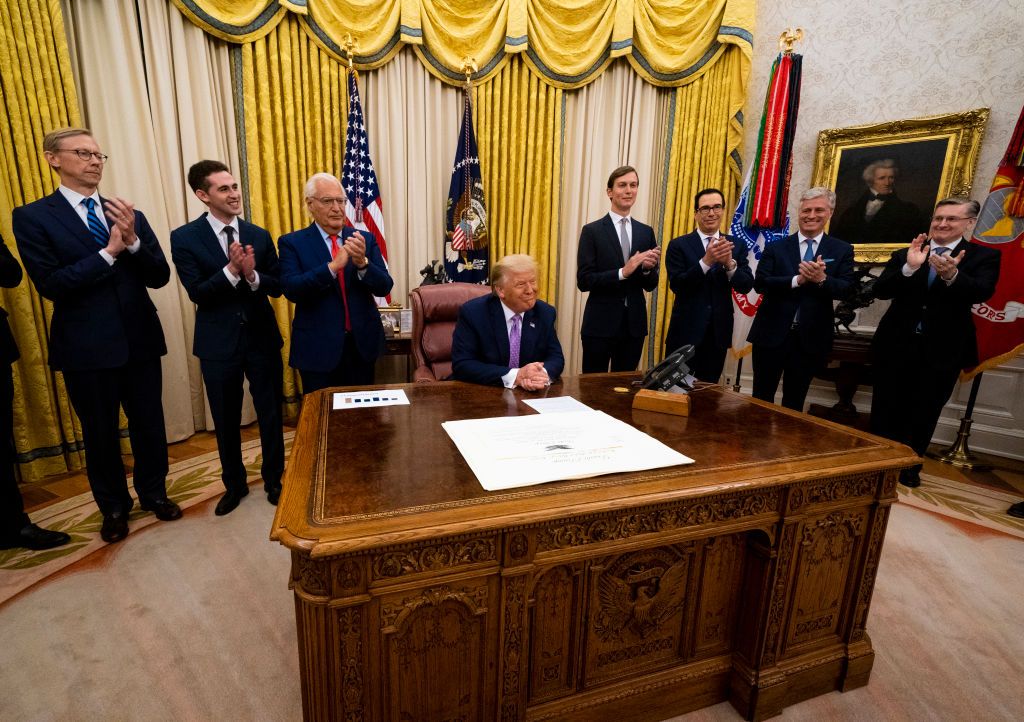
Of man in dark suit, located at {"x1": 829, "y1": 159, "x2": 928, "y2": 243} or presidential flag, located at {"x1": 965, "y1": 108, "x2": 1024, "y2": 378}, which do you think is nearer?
presidential flag, located at {"x1": 965, "y1": 108, "x2": 1024, "y2": 378}

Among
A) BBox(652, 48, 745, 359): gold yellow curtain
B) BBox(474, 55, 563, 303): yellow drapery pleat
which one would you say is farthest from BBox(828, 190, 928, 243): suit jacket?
BBox(474, 55, 563, 303): yellow drapery pleat

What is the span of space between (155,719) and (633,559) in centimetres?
148

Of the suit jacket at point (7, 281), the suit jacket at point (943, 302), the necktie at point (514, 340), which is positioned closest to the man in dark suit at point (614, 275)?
the necktie at point (514, 340)

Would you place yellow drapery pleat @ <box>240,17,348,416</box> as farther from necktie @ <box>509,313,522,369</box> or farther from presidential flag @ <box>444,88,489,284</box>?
necktie @ <box>509,313,522,369</box>

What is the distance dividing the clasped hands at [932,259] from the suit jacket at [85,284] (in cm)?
395

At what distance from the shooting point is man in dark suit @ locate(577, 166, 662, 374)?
3.12 m

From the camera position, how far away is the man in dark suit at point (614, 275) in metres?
3.12

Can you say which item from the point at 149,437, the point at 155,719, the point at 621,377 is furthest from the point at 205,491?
the point at 621,377

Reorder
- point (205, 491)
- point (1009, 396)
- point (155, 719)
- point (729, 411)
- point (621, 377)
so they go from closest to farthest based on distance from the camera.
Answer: point (155, 719)
point (729, 411)
point (621, 377)
point (205, 491)
point (1009, 396)

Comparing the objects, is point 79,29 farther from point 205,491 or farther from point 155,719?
point 155,719

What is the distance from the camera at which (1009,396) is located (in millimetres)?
3766

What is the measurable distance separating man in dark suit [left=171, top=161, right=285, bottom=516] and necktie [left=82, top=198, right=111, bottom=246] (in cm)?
26

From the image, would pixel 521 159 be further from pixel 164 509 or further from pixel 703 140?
pixel 164 509

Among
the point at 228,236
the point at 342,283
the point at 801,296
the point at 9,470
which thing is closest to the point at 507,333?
the point at 342,283
